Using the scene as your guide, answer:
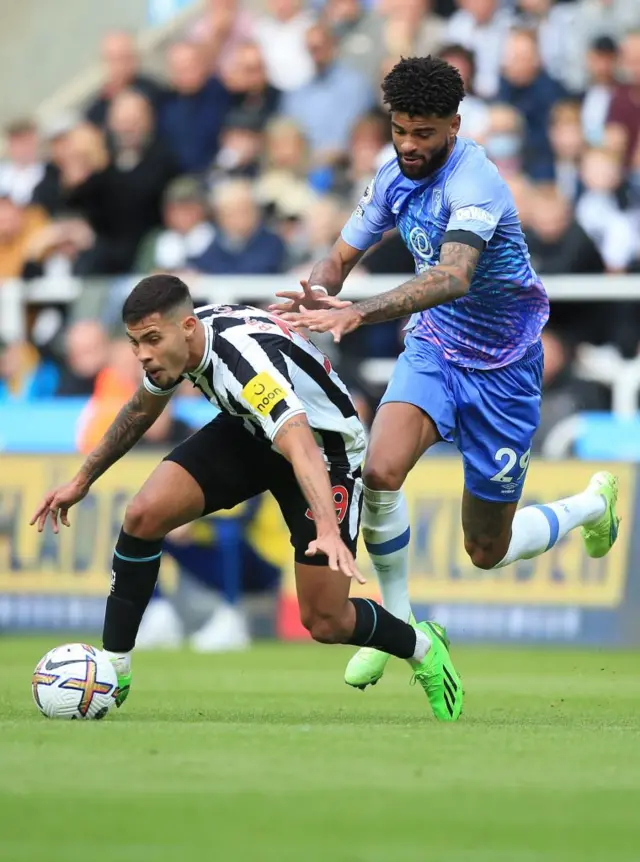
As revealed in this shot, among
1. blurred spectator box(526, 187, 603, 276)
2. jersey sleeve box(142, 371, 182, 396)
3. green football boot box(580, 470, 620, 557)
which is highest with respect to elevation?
jersey sleeve box(142, 371, 182, 396)

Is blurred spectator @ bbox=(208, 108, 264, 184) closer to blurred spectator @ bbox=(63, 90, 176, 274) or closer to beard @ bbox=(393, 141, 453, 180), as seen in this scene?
blurred spectator @ bbox=(63, 90, 176, 274)

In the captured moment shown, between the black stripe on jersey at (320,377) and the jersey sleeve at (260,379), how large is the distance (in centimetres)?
12

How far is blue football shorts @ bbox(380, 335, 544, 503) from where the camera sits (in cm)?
Answer: 849

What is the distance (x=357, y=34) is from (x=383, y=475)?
32.1 ft

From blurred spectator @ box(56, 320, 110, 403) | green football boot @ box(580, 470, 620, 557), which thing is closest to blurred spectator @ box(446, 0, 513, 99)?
blurred spectator @ box(56, 320, 110, 403)

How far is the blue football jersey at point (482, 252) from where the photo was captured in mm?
8039

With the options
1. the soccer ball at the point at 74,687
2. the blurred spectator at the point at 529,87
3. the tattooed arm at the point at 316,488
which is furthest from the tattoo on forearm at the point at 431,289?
the blurred spectator at the point at 529,87

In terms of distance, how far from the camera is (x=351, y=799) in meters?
5.19

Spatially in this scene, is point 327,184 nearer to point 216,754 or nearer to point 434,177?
point 434,177

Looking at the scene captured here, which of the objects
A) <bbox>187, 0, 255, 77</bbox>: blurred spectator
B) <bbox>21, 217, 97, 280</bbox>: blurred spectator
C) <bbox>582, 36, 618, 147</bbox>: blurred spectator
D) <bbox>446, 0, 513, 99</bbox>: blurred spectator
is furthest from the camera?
<bbox>187, 0, 255, 77</bbox>: blurred spectator

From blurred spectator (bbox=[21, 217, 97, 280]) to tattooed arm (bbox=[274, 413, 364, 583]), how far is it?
1004 cm

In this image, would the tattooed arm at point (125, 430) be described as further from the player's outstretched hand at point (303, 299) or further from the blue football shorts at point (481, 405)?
the blue football shorts at point (481, 405)

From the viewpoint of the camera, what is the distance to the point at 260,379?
709 cm

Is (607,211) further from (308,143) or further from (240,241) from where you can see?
(308,143)
